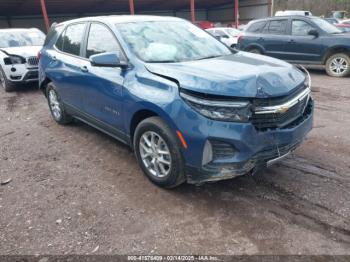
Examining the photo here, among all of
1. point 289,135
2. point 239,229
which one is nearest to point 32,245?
point 239,229

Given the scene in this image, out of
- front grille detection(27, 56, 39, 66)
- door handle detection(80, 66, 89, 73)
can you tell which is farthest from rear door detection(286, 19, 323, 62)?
door handle detection(80, 66, 89, 73)

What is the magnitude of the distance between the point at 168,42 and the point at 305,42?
22.3ft

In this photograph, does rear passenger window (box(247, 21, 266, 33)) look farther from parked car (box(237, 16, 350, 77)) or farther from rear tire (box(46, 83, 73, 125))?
rear tire (box(46, 83, 73, 125))

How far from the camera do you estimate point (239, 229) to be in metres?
2.93

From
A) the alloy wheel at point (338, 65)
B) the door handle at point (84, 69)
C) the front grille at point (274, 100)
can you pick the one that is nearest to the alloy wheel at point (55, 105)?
the door handle at point (84, 69)

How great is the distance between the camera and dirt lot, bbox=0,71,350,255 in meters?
2.79

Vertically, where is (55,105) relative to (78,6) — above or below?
below

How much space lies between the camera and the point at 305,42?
941cm

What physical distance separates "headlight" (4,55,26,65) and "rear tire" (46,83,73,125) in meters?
3.33

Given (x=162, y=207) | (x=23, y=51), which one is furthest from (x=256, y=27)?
(x=162, y=207)

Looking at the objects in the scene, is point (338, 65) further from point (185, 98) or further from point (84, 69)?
point (185, 98)

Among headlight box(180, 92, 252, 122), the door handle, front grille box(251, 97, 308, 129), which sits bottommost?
front grille box(251, 97, 308, 129)

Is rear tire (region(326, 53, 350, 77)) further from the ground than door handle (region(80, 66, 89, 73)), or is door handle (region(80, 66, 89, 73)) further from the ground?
door handle (region(80, 66, 89, 73))

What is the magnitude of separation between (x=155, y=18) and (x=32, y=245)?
307cm
